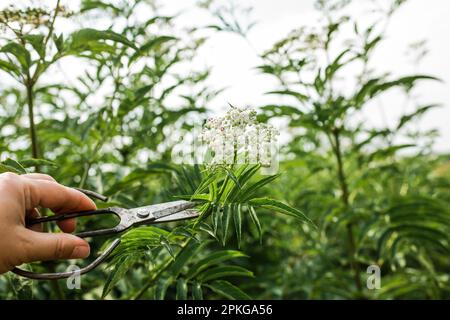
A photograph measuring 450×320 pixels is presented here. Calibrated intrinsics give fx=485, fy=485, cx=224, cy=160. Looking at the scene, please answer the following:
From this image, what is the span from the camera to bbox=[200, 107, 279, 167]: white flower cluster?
920 mm

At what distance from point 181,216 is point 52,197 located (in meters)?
0.27

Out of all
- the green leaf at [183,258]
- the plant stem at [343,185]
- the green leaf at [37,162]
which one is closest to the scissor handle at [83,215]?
the green leaf at [37,162]

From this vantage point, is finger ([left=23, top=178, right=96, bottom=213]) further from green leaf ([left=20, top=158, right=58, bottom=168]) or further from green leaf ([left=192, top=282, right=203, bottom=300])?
green leaf ([left=192, top=282, right=203, bottom=300])

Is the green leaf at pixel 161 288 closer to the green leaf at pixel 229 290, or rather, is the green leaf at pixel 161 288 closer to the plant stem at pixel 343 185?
the green leaf at pixel 229 290

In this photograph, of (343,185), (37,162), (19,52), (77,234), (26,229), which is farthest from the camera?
(343,185)

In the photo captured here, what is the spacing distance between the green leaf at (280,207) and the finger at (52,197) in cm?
38

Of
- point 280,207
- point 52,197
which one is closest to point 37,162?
point 52,197

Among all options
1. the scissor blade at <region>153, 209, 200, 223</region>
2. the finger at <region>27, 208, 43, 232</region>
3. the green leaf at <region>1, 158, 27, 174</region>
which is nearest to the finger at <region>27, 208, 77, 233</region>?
the finger at <region>27, 208, 43, 232</region>

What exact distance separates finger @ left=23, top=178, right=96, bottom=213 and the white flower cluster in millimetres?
321

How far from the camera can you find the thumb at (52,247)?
91cm

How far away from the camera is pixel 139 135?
1815 mm

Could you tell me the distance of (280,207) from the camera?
0.93 metres

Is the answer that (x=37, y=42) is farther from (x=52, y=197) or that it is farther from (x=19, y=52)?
(x=52, y=197)

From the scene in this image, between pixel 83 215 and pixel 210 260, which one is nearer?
pixel 83 215
